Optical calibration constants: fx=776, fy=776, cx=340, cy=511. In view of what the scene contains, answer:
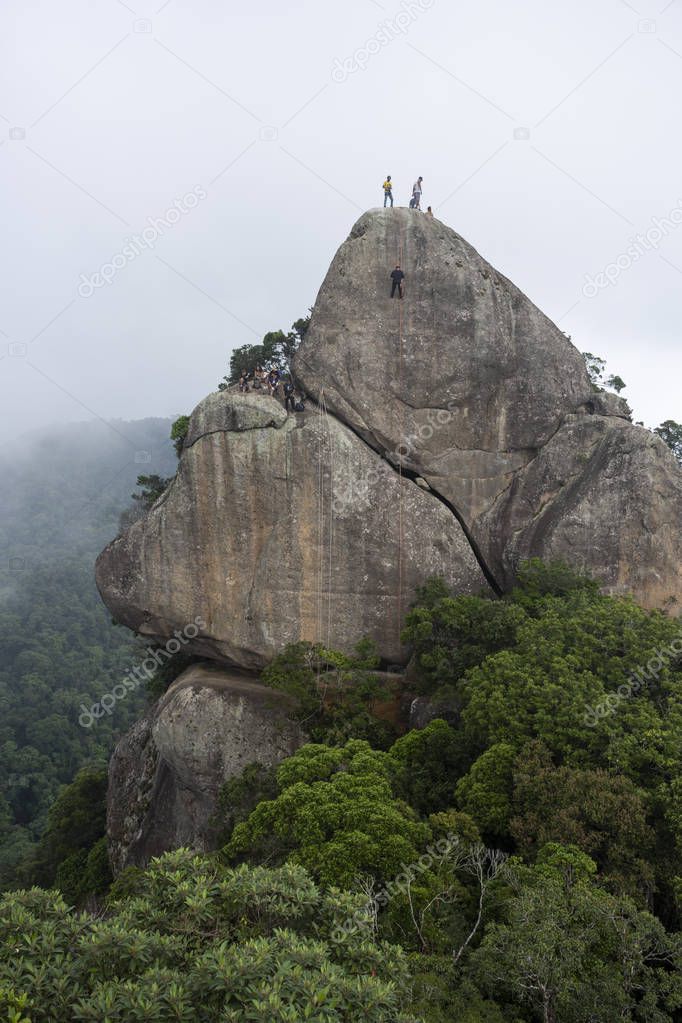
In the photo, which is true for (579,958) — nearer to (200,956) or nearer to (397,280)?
(200,956)

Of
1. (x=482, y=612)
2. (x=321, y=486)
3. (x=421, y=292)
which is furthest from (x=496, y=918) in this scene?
(x=421, y=292)

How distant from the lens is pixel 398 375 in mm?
21156

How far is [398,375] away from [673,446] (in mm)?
18260

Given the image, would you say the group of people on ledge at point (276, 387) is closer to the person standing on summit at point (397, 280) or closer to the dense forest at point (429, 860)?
the person standing on summit at point (397, 280)

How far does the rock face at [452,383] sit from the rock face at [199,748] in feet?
23.9

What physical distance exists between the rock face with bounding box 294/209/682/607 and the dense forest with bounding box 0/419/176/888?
17796mm

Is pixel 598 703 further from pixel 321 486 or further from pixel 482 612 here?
pixel 321 486

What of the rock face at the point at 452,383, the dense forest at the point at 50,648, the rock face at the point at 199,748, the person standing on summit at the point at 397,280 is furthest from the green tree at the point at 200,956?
the dense forest at the point at 50,648

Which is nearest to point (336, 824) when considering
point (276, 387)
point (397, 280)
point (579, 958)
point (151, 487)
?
point (579, 958)

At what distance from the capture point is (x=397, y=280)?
69.2 feet

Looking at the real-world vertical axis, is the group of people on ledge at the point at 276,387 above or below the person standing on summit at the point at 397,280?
below

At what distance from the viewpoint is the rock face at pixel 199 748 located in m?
18.5

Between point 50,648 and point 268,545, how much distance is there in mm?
45379

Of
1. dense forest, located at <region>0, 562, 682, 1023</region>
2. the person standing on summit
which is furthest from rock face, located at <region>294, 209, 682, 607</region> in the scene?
dense forest, located at <region>0, 562, 682, 1023</region>
